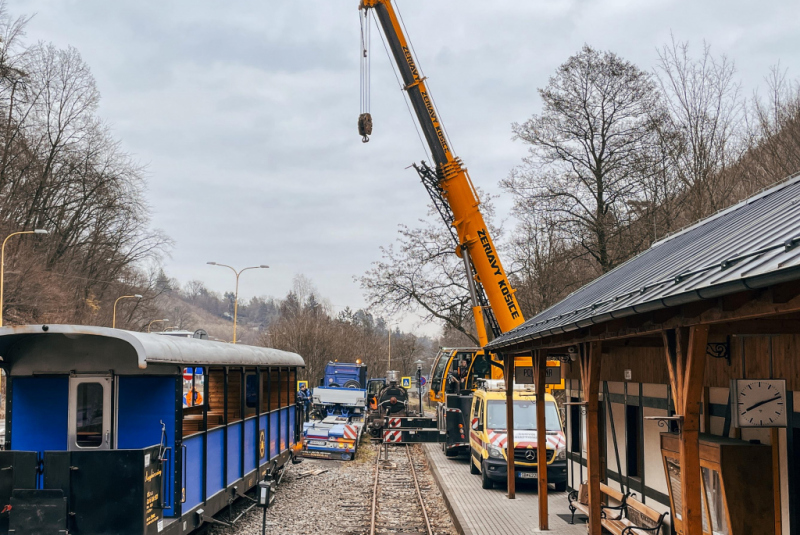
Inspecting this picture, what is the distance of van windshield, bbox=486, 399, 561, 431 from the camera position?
17.0 meters

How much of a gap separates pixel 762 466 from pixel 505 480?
9.80 meters

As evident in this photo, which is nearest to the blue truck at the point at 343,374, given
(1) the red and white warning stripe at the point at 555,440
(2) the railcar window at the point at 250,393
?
(1) the red and white warning stripe at the point at 555,440

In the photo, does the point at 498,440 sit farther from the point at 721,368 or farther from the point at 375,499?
the point at 721,368

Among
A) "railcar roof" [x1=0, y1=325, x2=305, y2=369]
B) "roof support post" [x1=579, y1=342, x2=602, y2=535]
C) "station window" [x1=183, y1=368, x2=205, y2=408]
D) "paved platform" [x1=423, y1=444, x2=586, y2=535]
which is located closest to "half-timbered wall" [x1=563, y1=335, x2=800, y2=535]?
"roof support post" [x1=579, y1=342, x2=602, y2=535]

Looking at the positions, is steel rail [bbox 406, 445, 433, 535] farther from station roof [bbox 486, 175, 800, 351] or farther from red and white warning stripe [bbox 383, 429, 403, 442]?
station roof [bbox 486, 175, 800, 351]

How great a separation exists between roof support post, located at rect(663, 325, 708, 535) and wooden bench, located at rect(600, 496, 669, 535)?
381 cm

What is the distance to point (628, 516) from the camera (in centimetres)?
1107

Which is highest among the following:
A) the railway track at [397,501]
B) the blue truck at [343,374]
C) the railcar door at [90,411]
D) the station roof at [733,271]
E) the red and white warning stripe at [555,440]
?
the station roof at [733,271]

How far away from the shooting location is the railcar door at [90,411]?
29.5 ft

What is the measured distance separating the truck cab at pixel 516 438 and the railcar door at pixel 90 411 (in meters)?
9.05

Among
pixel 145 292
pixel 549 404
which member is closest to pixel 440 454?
pixel 549 404

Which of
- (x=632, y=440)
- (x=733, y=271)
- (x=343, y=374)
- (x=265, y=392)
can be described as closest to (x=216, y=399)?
(x=265, y=392)

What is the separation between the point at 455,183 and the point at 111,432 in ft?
42.2

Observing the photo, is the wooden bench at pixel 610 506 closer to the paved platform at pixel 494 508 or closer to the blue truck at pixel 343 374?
the paved platform at pixel 494 508
